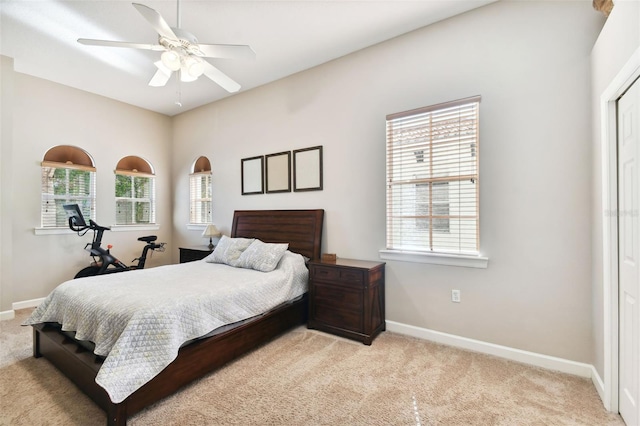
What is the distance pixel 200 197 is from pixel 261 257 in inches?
101

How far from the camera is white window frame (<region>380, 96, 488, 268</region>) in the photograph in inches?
106

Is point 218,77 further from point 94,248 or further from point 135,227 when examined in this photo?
point 135,227

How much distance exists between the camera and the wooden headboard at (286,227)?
3604 millimetres

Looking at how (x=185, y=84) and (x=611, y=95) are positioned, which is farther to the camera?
(x=185, y=84)

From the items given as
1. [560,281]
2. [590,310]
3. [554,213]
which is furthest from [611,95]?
[590,310]

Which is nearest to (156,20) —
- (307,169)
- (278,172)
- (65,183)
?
(307,169)

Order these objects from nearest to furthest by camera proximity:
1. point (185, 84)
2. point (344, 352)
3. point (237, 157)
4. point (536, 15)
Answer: point (536, 15) → point (344, 352) → point (185, 84) → point (237, 157)

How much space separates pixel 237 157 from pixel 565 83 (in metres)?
4.02

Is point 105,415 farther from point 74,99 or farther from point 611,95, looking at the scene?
point 74,99

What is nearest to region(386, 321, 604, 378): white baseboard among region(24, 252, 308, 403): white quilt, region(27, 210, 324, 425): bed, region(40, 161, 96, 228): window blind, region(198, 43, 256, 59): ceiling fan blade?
region(27, 210, 324, 425): bed

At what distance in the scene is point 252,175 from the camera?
14.4 ft

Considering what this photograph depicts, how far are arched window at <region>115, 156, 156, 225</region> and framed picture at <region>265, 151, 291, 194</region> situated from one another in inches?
Result: 104

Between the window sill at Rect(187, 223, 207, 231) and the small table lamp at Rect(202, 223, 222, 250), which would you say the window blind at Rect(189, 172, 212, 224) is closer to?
the window sill at Rect(187, 223, 207, 231)

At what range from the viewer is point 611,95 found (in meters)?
1.84
